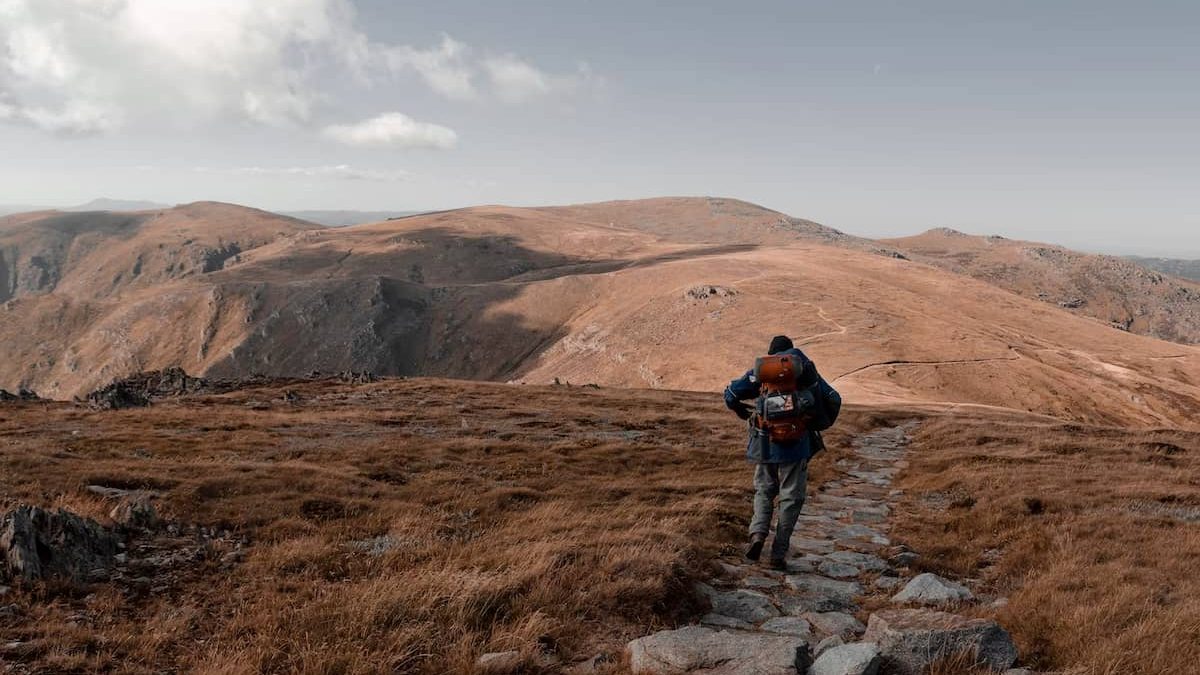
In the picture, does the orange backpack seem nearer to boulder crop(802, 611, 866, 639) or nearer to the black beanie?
the black beanie

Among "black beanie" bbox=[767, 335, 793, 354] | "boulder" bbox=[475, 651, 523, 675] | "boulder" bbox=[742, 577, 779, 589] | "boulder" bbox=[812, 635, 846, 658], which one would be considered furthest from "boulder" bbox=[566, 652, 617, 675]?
"black beanie" bbox=[767, 335, 793, 354]

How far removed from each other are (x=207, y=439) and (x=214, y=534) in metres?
15.2

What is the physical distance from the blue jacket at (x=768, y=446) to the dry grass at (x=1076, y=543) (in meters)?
2.79

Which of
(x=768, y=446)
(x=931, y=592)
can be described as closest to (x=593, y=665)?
(x=931, y=592)

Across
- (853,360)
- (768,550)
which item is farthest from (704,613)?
(853,360)

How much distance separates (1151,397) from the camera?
8006cm

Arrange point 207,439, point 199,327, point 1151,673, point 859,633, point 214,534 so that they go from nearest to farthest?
point 1151,673 → point 859,633 → point 214,534 → point 207,439 → point 199,327

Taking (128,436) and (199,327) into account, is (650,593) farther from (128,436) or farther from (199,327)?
(199,327)

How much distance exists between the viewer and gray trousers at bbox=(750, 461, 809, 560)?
1034cm

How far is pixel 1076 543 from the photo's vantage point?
10.6 m

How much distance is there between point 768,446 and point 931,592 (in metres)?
3.03

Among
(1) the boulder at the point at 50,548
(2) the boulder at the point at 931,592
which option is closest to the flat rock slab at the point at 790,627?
(2) the boulder at the point at 931,592

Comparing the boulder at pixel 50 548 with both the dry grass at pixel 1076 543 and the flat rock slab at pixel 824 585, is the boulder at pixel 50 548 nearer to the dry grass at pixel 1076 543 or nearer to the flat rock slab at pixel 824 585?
the flat rock slab at pixel 824 585

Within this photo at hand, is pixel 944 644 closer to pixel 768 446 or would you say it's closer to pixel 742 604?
pixel 742 604
